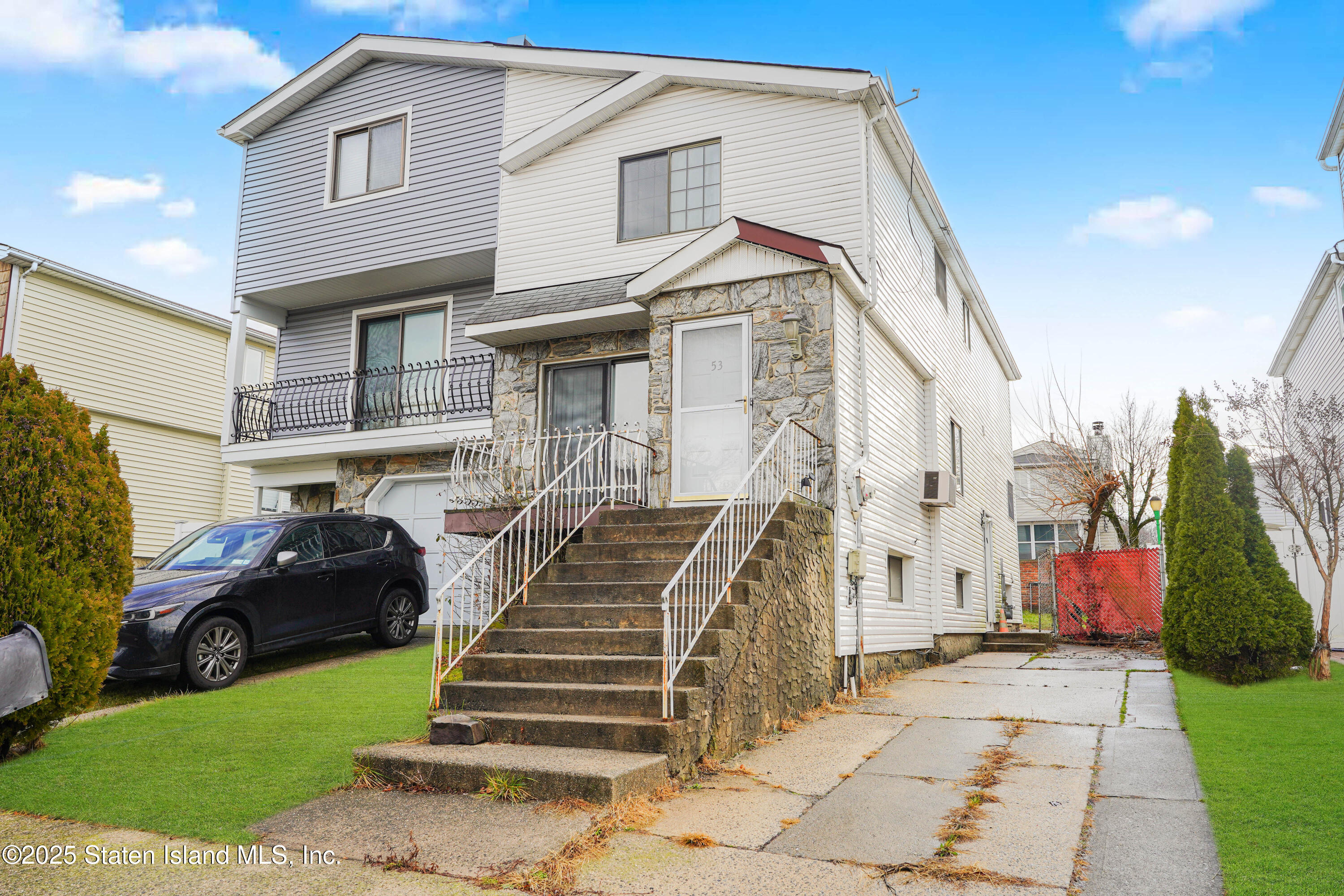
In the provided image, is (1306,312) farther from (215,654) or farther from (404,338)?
(215,654)

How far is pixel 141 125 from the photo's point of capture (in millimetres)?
15789

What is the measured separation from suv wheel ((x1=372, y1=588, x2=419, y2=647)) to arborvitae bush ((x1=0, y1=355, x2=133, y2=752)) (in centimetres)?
437

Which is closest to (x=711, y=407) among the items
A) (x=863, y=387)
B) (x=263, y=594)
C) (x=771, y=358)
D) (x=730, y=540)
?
(x=771, y=358)

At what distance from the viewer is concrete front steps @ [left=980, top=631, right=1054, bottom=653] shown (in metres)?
14.6

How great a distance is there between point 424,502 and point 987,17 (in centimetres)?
1094

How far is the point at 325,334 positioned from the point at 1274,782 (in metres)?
13.8

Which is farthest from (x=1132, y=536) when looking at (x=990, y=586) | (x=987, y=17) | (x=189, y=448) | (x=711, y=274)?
(x=189, y=448)

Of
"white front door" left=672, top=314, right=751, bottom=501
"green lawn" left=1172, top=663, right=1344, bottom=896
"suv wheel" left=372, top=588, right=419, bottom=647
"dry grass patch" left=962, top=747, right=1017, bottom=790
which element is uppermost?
"white front door" left=672, top=314, right=751, bottom=501

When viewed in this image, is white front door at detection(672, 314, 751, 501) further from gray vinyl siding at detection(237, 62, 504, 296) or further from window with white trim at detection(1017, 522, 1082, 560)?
window with white trim at detection(1017, 522, 1082, 560)

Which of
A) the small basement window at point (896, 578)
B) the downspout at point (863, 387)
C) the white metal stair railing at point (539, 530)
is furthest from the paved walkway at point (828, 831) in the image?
the small basement window at point (896, 578)

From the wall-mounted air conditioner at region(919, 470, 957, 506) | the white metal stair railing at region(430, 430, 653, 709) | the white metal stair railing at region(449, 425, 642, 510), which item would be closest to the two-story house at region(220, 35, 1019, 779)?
the wall-mounted air conditioner at region(919, 470, 957, 506)

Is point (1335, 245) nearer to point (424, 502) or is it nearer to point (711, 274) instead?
point (711, 274)

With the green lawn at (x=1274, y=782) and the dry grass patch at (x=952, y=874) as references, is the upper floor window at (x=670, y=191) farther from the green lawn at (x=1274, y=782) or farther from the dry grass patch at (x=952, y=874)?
the dry grass patch at (x=952, y=874)

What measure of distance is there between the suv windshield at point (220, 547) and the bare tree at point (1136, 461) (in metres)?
20.1
